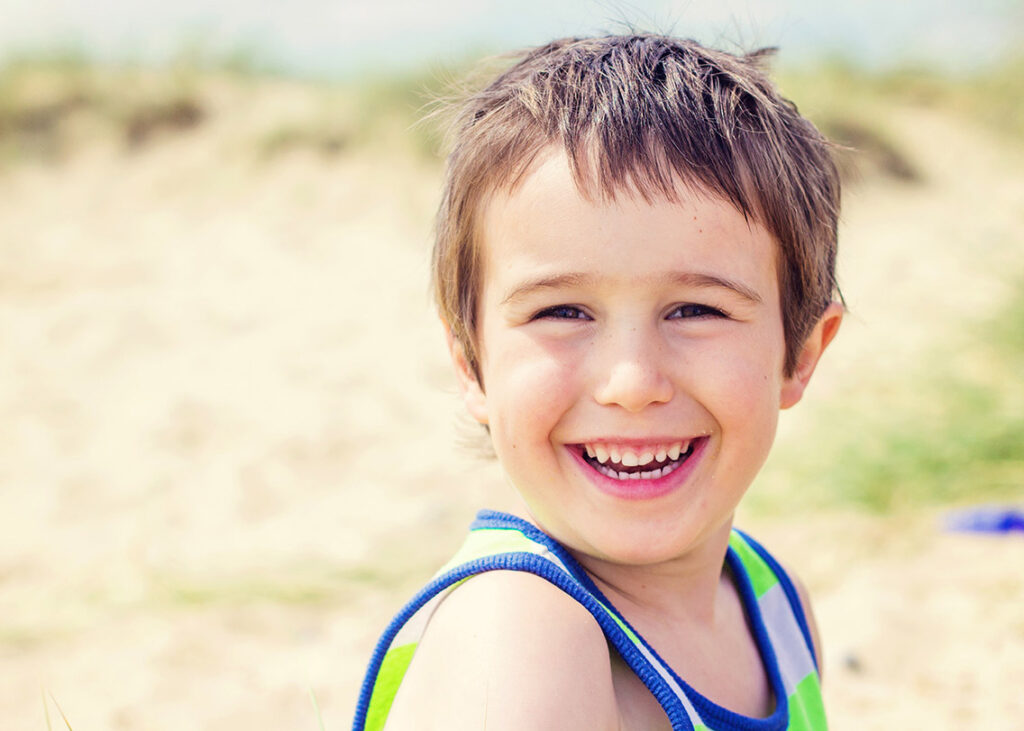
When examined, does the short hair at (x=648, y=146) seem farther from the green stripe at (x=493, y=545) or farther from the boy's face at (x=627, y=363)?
the green stripe at (x=493, y=545)

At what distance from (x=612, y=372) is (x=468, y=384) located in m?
0.35

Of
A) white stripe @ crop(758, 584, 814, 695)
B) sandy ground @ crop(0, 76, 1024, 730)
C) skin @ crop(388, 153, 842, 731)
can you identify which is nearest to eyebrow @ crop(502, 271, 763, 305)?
skin @ crop(388, 153, 842, 731)

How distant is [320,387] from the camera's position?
491 cm

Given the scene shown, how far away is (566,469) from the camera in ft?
4.15

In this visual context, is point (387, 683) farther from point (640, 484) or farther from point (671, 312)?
point (671, 312)

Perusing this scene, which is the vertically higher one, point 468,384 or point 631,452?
point 468,384

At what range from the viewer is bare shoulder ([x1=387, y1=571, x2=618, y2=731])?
105 centimetres

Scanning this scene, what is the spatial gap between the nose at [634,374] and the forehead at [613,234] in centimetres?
7

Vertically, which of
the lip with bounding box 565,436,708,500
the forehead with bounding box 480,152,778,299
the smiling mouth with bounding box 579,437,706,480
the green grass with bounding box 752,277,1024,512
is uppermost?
the green grass with bounding box 752,277,1024,512

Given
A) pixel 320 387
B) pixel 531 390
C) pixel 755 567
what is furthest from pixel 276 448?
pixel 531 390

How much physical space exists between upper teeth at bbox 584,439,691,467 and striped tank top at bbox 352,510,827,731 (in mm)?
138

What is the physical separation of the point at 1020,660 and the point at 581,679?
1.85m

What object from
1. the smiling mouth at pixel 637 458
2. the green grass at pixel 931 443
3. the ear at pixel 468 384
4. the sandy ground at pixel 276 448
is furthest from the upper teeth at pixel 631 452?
the green grass at pixel 931 443

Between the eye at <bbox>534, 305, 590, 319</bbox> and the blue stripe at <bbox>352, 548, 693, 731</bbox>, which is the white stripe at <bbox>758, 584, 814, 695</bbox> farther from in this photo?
the eye at <bbox>534, 305, 590, 319</bbox>
